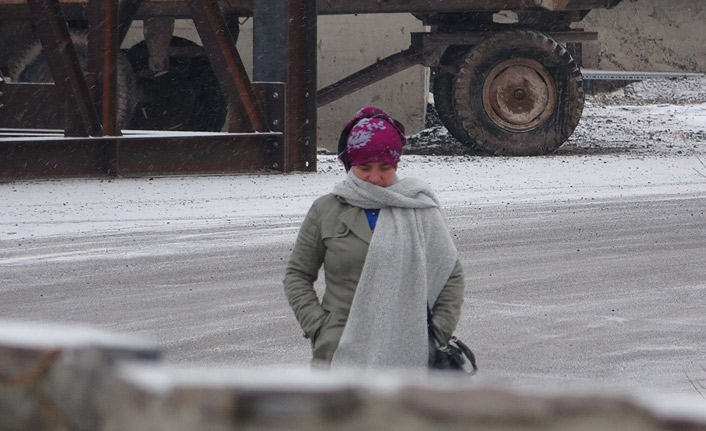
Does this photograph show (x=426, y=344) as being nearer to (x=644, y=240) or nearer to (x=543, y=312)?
(x=543, y=312)

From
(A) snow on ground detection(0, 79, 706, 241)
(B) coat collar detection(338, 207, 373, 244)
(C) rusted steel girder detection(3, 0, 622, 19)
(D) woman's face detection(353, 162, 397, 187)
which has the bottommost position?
(A) snow on ground detection(0, 79, 706, 241)

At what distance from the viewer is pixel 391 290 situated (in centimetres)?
307

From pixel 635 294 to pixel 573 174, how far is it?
6.06 meters

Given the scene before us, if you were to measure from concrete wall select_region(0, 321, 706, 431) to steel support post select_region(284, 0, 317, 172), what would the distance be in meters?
12.5

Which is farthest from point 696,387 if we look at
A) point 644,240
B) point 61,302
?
point 644,240

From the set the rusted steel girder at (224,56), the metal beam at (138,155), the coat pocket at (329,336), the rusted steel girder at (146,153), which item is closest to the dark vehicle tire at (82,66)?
the rusted steel girder at (146,153)

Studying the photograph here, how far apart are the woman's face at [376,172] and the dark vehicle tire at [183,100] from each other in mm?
13713

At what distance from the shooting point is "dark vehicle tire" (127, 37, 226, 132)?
16.7 meters

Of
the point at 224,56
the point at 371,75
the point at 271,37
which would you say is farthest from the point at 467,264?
the point at 371,75

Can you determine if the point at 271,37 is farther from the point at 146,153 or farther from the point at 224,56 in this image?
the point at 146,153

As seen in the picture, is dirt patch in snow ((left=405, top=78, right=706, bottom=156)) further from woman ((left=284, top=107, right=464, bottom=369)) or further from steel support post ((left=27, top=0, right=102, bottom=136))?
woman ((left=284, top=107, right=464, bottom=369))

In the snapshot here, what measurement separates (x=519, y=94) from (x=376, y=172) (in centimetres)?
1268

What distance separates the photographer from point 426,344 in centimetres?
310

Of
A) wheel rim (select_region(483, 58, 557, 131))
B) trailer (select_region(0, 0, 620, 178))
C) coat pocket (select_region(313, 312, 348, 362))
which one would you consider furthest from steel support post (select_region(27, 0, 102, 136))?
coat pocket (select_region(313, 312, 348, 362))
